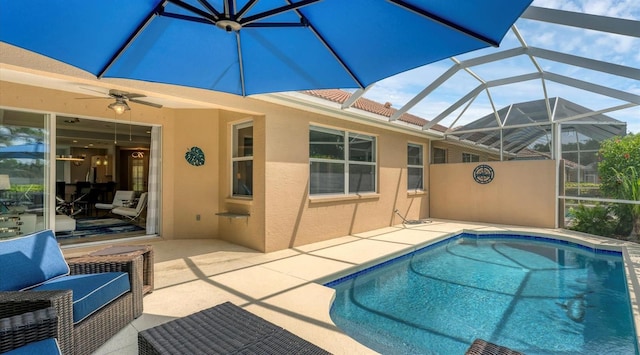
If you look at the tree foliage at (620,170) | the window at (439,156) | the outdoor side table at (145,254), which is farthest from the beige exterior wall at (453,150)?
the outdoor side table at (145,254)

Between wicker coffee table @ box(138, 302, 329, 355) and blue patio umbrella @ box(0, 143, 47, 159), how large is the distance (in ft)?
17.7

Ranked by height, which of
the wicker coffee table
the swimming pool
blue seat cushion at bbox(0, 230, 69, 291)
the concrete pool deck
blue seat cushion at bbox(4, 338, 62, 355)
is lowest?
the swimming pool

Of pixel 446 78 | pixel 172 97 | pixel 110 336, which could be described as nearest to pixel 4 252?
pixel 110 336

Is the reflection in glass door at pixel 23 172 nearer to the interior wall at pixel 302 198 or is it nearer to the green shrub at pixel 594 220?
the interior wall at pixel 302 198

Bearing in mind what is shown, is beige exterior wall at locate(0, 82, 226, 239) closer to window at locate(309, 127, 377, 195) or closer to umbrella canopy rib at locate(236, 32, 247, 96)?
window at locate(309, 127, 377, 195)

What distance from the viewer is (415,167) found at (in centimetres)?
1145

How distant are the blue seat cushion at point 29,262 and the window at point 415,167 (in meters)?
9.88

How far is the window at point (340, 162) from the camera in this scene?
749cm

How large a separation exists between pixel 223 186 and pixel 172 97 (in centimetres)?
277

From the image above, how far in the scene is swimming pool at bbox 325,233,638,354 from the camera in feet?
11.1

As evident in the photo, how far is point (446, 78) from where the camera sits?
7.53m

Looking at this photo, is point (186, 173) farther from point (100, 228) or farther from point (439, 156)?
point (439, 156)

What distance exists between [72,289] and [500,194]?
456 inches

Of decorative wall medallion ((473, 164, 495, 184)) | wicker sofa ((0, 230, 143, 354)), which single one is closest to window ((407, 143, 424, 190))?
decorative wall medallion ((473, 164, 495, 184))
